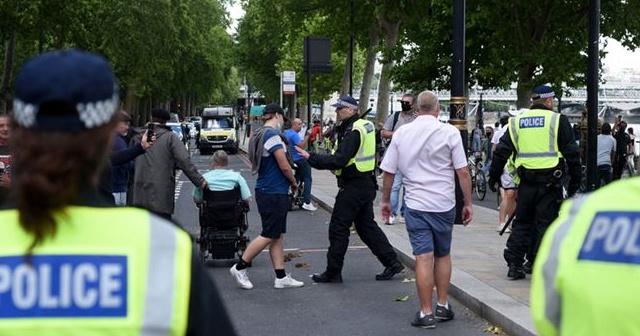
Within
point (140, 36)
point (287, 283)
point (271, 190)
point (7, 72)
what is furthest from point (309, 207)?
point (140, 36)

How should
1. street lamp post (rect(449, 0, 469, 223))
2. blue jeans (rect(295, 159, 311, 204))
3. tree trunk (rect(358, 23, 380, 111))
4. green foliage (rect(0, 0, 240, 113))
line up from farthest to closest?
tree trunk (rect(358, 23, 380, 111)) → green foliage (rect(0, 0, 240, 113)) → blue jeans (rect(295, 159, 311, 204)) → street lamp post (rect(449, 0, 469, 223))

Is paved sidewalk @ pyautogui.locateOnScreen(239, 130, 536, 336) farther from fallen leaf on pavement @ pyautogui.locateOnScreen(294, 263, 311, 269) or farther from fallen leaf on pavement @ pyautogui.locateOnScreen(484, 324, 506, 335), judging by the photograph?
fallen leaf on pavement @ pyautogui.locateOnScreen(294, 263, 311, 269)

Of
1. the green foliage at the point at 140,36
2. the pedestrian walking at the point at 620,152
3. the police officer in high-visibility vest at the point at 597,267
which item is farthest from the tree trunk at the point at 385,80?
the police officer in high-visibility vest at the point at 597,267

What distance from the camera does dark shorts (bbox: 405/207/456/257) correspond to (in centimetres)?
780

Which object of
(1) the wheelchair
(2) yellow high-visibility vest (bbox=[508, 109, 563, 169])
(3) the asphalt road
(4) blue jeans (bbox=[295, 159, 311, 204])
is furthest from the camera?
(4) blue jeans (bbox=[295, 159, 311, 204])

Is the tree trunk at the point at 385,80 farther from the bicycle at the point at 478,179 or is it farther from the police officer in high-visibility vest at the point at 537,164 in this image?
the police officer in high-visibility vest at the point at 537,164

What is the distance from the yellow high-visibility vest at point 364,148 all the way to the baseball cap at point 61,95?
7.89m

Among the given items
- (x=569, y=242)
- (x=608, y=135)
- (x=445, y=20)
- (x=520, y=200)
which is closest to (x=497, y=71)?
(x=445, y=20)

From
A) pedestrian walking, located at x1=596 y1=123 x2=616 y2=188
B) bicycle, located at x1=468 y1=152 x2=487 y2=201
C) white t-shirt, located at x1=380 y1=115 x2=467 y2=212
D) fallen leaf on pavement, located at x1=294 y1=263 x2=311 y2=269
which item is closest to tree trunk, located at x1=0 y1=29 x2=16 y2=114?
bicycle, located at x1=468 y1=152 x2=487 y2=201

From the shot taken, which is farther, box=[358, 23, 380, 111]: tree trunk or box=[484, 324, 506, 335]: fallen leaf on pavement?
box=[358, 23, 380, 111]: tree trunk

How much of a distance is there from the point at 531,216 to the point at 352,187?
1.70m

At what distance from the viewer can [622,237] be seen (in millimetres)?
2186

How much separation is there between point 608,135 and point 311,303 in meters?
10.7

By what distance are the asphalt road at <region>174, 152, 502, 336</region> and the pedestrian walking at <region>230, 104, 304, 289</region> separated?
288mm
